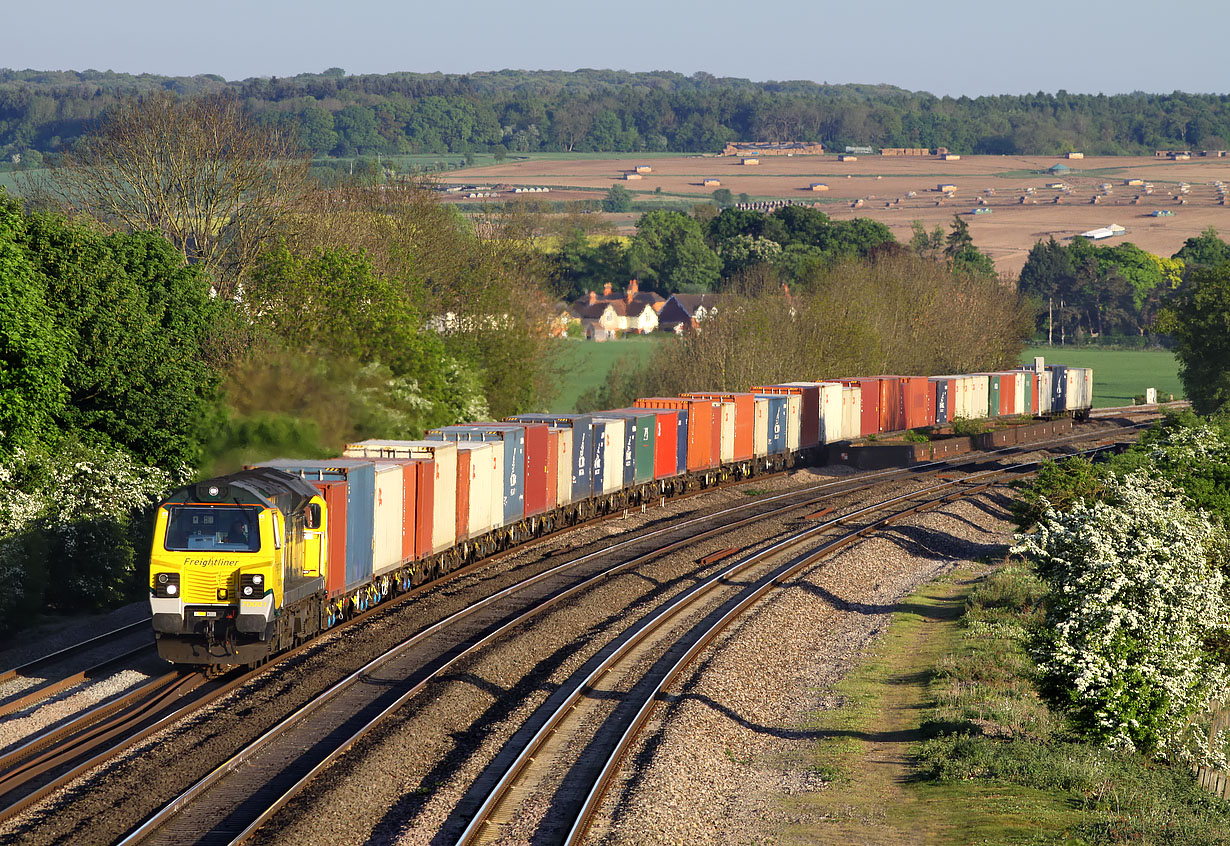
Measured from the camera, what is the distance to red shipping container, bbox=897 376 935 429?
7481 cm

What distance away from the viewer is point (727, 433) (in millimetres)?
56062

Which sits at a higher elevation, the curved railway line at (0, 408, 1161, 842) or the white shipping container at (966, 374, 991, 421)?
the white shipping container at (966, 374, 991, 421)

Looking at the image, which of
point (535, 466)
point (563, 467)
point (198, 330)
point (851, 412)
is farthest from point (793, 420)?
point (198, 330)

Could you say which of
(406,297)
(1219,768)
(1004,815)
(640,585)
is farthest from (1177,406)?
(1004,815)

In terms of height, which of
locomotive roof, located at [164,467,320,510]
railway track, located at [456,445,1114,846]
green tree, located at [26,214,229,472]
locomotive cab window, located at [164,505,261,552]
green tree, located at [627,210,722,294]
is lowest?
railway track, located at [456,445,1114,846]

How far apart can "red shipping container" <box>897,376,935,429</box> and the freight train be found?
10.4m

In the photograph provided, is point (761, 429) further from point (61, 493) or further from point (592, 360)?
point (592, 360)

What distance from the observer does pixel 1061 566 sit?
23438 mm

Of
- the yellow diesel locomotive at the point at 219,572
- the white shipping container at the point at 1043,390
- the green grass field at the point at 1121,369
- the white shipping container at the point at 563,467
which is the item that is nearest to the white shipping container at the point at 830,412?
the white shipping container at the point at 563,467

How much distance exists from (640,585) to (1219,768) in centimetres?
1522

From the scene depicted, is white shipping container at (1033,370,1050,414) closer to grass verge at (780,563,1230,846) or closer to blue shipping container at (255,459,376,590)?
grass verge at (780,563,1230,846)

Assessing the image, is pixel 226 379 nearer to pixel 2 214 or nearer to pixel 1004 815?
pixel 2 214

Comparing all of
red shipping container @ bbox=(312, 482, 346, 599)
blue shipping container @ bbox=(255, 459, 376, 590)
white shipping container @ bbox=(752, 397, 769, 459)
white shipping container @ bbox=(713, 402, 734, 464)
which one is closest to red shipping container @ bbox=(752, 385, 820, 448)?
white shipping container @ bbox=(752, 397, 769, 459)

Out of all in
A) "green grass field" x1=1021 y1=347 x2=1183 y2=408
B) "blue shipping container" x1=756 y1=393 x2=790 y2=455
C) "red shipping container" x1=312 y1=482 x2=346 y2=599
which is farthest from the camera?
"green grass field" x1=1021 y1=347 x2=1183 y2=408
